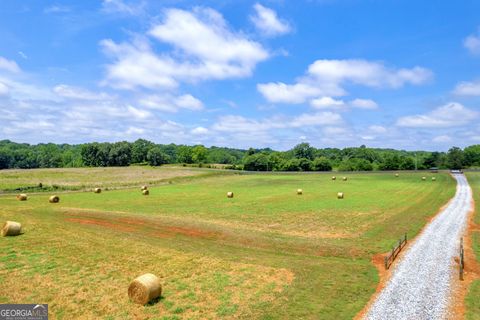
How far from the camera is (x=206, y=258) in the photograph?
2155cm

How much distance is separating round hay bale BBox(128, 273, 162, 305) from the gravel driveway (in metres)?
9.77

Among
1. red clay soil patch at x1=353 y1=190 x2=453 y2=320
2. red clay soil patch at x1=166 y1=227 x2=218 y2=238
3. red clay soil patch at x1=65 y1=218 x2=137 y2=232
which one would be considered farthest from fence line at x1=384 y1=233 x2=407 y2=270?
red clay soil patch at x1=65 y1=218 x2=137 y2=232

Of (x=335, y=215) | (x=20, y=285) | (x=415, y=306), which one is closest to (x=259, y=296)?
(x=415, y=306)

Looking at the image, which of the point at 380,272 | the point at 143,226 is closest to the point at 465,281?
the point at 380,272

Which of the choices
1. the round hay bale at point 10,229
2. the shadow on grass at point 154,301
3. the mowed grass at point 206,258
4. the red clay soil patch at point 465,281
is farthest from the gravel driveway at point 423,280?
the round hay bale at point 10,229

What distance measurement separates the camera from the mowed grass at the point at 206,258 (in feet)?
48.4

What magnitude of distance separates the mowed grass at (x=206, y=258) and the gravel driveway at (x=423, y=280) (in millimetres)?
1192

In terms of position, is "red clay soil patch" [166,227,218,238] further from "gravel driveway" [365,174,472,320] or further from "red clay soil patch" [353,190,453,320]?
"gravel driveway" [365,174,472,320]

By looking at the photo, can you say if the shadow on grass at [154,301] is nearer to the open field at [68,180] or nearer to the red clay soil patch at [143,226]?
the red clay soil patch at [143,226]

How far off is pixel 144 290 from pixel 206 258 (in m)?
7.38

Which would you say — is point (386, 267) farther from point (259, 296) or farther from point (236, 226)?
point (236, 226)

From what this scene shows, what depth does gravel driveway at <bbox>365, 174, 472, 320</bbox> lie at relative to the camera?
14.2 meters

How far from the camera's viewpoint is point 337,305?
14852 millimetres

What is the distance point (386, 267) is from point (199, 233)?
16.0 m
